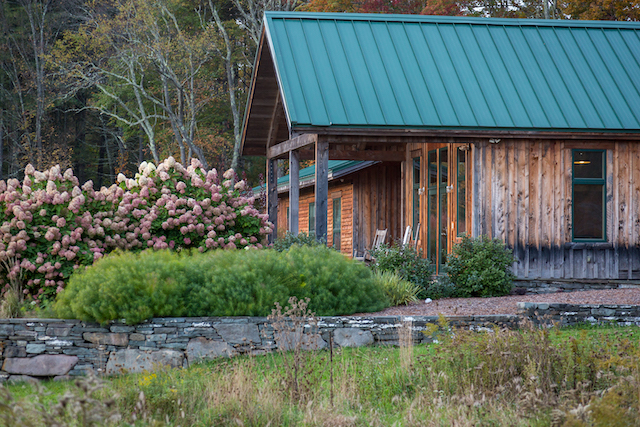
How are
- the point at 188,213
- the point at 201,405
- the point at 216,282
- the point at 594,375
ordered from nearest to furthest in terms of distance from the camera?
the point at 201,405 → the point at 594,375 → the point at 216,282 → the point at 188,213

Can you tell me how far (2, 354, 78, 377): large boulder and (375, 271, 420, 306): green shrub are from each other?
4395mm

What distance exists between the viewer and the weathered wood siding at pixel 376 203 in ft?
57.4

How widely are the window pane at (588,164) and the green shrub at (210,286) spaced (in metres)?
5.65

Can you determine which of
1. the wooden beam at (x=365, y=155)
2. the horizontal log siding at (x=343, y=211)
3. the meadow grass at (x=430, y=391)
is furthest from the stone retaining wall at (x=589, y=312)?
the horizontal log siding at (x=343, y=211)

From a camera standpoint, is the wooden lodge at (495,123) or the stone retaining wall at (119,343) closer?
the stone retaining wall at (119,343)

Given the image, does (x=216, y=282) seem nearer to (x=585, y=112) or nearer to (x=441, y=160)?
(x=441, y=160)

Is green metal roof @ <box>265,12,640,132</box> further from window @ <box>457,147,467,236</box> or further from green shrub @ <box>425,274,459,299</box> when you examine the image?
Answer: green shrub @ <box>425,274,459,299</box>

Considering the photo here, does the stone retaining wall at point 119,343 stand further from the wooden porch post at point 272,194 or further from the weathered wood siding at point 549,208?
the wooden porch post at point 272,194

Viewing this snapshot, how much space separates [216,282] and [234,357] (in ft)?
3.17

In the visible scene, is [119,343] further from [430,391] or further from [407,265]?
[407,265]

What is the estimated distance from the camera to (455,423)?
4629mm

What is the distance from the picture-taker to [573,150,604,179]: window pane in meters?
12.5

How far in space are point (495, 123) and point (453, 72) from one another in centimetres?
163

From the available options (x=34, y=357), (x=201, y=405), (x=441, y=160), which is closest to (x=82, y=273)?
(x=34, y=357)
